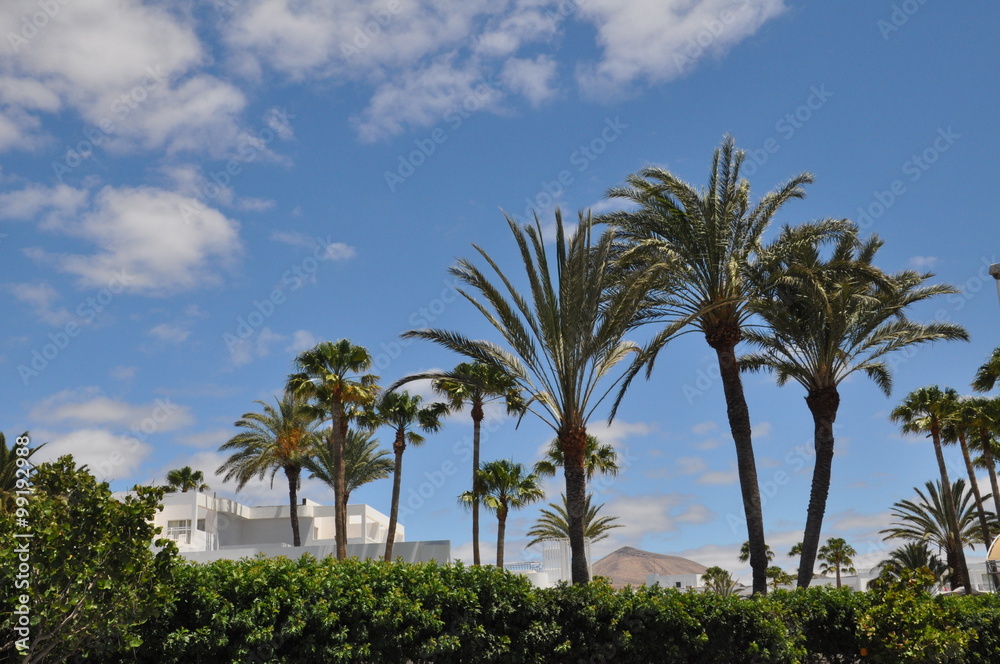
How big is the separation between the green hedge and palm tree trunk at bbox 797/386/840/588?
5.63 m

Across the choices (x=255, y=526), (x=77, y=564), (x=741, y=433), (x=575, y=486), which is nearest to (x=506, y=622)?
(x=77, y=564)

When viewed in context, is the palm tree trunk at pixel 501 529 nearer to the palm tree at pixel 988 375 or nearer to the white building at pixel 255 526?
the white building at pixel 255 526

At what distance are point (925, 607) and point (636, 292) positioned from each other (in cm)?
753

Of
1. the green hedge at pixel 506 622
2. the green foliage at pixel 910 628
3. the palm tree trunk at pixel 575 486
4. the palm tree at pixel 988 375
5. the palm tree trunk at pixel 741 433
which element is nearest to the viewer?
the green hedge at pixel 506 622

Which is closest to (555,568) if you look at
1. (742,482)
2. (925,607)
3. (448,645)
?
(742,482)

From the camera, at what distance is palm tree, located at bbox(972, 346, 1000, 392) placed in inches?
1146

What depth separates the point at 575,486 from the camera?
17.3 m

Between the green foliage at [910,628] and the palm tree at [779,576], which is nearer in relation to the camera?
the green foliage at [910,628]

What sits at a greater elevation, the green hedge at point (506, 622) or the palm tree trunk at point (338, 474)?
the palm tree trunk at point (338, 474)

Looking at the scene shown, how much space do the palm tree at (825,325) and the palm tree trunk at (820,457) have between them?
0.08 ft

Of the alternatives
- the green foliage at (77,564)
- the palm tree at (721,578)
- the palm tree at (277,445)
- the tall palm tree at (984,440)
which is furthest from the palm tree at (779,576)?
the green foliage at (77,564)

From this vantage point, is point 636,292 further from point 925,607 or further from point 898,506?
point 898,506

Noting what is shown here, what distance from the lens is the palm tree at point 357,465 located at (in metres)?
40.3

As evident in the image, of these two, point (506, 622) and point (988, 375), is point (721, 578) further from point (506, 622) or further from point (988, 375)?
point (506, 622)
